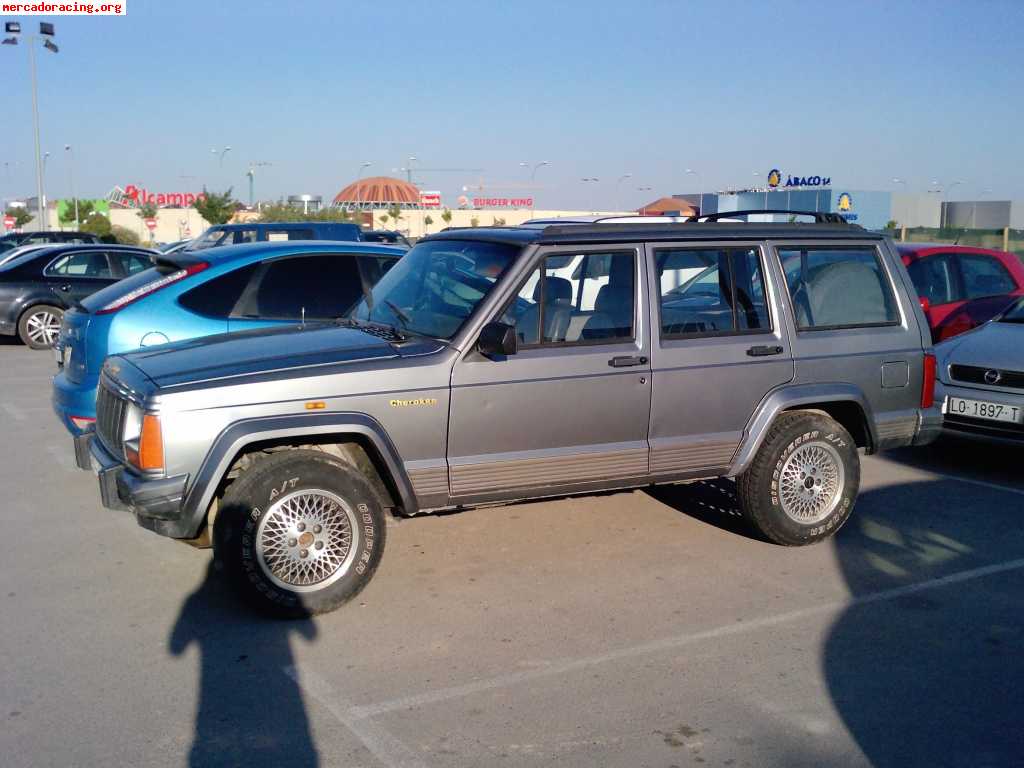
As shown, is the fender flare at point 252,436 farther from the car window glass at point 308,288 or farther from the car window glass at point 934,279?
the car window glass at point 934,279

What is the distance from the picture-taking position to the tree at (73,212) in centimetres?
6932

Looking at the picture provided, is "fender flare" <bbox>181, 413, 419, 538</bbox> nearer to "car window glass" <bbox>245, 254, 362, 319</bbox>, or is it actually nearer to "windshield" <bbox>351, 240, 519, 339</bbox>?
"windshield" <bbox>351, 240, 519, 339</bbox>

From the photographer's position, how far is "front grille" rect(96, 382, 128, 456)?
16.4ft

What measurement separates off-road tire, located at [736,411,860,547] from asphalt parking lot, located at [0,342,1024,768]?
0.55 feet

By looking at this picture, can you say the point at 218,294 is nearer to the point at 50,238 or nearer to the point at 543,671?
the point at 543,671

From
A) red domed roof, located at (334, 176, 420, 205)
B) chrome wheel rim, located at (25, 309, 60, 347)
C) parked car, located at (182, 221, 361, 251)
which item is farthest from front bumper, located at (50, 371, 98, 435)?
red domed roof, located at (334, 176, 420, 205)

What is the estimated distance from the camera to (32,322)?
15.5m

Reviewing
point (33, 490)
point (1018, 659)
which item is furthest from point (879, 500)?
point (33, 490)

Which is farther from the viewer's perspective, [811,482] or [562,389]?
[811,482]

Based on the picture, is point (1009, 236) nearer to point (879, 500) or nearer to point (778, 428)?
point (879, 500)

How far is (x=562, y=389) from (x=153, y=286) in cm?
343

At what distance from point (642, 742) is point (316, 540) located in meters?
1.96

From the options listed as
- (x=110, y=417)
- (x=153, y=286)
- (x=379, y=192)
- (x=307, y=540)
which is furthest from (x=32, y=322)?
(x=379, y=192)

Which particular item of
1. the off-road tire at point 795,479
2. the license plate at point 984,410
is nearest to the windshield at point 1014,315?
the license plate at point 984,410
